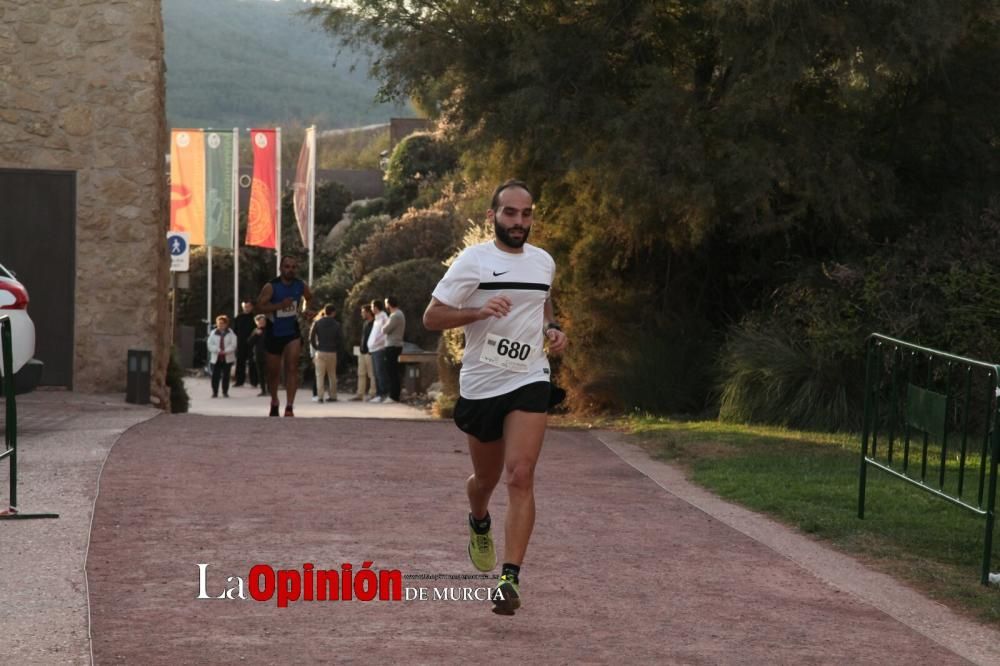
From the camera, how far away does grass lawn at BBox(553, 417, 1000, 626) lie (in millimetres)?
8633

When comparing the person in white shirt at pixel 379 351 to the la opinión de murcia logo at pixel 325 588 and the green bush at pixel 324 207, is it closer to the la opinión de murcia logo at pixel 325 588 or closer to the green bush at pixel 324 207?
the green bush at pixel 324 207

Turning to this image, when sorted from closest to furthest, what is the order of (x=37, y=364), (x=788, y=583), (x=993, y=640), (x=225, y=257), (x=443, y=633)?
(x=443, y=633) → (x=993, y=640) → (x=788, y=583) → (x=37, y=364) → (x=225, y=257)

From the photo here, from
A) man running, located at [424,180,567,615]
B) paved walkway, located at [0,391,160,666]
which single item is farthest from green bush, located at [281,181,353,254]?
man running, located at [424,180,567,615]

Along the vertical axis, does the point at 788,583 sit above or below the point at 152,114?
below

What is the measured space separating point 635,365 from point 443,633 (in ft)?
41.9

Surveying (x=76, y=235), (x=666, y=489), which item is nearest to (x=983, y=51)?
(x=666, y=489)

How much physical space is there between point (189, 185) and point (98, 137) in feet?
67.4

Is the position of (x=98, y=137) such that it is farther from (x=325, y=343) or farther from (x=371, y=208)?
(x=371, y=208)

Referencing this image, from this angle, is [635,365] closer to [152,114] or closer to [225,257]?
[152,114]

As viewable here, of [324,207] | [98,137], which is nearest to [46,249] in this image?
[98,137]

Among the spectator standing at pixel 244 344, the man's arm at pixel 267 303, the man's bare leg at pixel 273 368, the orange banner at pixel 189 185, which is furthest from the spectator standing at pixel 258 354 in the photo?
the man's arm at pixel 267 303

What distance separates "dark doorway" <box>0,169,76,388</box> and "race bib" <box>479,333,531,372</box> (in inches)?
442

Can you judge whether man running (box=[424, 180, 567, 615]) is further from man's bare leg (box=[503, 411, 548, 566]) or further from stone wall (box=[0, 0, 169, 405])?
stone wall (box=[0, 0, 169, 405])

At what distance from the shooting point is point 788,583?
26.4 ft
